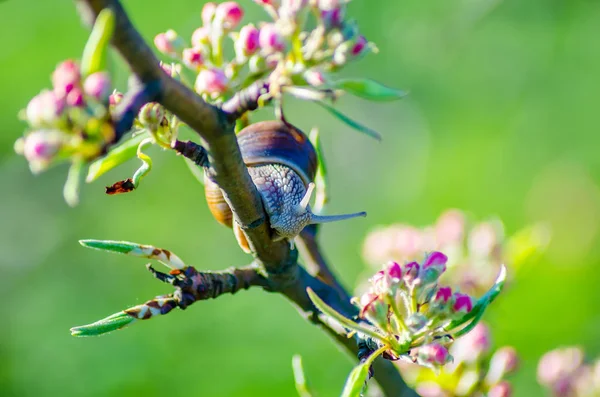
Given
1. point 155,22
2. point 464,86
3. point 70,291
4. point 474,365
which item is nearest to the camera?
point 474,365

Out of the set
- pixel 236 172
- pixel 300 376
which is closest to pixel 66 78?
pixel 236 172

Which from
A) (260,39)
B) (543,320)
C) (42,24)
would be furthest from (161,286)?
(260,39)

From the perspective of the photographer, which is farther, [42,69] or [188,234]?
[42,69]

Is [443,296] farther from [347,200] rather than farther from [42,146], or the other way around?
[347,200]

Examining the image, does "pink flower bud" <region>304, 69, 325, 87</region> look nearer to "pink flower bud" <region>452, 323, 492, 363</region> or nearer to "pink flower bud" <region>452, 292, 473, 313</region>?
"pink flower bud" <region>452, 292, 473, 313</region>

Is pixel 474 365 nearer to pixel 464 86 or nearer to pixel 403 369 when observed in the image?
pixel 403 369

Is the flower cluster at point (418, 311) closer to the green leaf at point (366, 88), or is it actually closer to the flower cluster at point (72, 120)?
the green leaf at point (366, 88)
